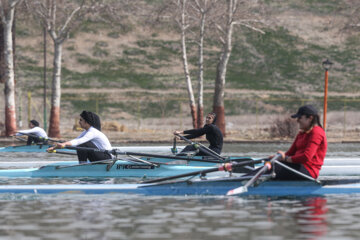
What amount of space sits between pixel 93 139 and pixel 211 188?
393cm

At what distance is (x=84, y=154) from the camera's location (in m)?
16.0

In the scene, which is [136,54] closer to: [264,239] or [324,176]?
[324,176]

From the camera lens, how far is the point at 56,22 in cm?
3434

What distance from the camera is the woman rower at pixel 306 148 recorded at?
11.6 meters

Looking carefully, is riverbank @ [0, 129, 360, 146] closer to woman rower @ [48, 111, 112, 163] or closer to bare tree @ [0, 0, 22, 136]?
bare tree @ [0, 0, 22, 136]

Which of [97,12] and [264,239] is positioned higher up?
[97,12]

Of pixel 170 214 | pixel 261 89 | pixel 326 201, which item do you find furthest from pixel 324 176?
pixel 261 89

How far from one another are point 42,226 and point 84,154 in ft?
21.1

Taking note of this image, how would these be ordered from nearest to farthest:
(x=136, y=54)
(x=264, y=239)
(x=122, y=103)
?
(x=264, y=239) < (x=122, y=103) < (x=136, y=54)

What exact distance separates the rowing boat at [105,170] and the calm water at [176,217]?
3035 millimetres

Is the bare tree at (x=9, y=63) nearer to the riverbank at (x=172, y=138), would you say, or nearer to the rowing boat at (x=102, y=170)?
the riverbank at (x=172, y=138)

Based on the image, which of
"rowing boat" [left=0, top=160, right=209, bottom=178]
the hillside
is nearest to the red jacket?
"rowing boat" [left=0, top=160, right=209, bottom=178]

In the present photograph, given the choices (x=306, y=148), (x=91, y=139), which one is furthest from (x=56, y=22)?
(x=306, y=148)

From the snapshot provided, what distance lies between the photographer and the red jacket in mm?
11633
